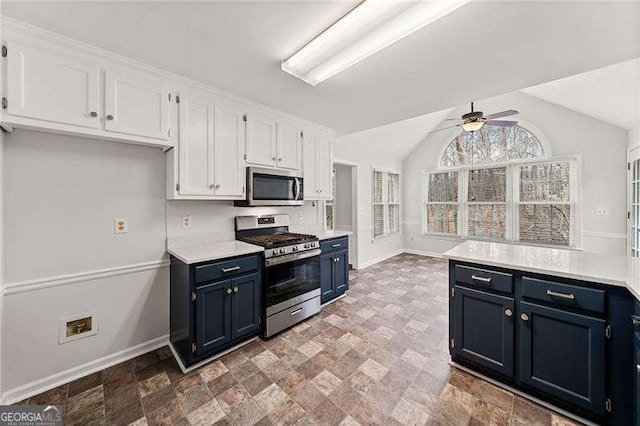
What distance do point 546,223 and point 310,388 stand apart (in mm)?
5441

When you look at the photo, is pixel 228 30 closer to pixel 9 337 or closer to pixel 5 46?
pixel 5 46

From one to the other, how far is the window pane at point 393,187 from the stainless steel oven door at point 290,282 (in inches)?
145

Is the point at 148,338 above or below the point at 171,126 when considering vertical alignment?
below

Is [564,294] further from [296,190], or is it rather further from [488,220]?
[488,220]

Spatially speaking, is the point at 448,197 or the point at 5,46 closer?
the point at 5,46

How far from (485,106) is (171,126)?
5.87 metres

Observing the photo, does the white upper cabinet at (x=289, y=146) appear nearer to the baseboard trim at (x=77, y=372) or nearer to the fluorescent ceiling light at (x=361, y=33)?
the fluorescent ceiling light at (x=361, y=33)

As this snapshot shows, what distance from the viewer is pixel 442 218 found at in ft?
19.8

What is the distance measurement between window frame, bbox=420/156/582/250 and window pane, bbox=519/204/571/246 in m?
0.08

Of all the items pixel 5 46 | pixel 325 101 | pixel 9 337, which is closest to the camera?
pixel 5 46

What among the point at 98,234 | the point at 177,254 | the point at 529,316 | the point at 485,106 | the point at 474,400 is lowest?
the point at 474,400

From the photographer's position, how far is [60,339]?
189 centimetres

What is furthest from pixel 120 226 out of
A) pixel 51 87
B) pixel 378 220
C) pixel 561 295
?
pixel 378 220

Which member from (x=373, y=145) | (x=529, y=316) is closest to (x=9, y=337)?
(x=529, y=316)
